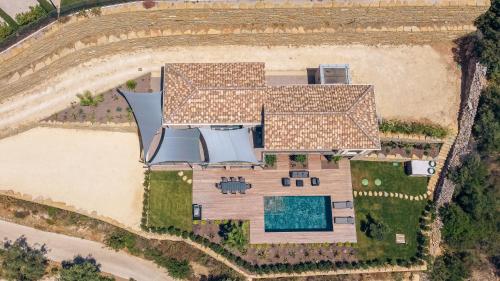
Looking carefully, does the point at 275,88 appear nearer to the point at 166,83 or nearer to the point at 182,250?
the point at 166,83

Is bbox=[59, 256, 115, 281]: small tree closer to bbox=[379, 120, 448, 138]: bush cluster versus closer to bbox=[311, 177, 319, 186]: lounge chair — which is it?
bbox=[311, 177, 319, 186]: lounge chair

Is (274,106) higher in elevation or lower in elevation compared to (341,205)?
higher

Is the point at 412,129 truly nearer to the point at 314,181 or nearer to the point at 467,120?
the point at 467,120

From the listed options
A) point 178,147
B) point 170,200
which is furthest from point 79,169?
point 178,147

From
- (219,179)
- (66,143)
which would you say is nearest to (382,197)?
(219,179)

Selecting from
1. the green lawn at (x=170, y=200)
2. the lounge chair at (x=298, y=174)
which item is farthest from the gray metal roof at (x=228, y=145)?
the lounge chair at (x=298, y=174)
